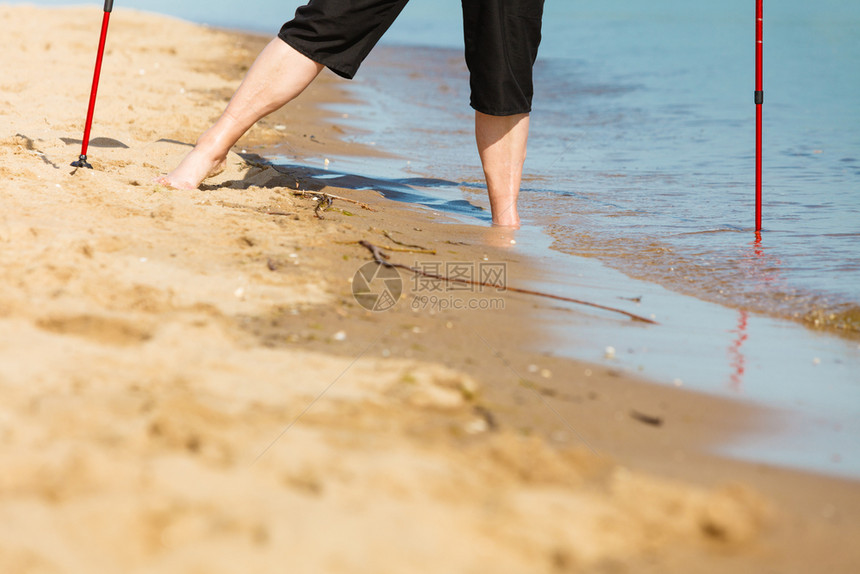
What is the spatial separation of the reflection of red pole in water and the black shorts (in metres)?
1.28

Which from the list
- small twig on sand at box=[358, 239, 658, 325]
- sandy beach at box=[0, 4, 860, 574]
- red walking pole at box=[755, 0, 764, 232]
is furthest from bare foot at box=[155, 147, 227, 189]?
red walking pole at box=[755, 0, 764, 232]

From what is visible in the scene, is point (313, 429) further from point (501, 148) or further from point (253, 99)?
point (501, 148)

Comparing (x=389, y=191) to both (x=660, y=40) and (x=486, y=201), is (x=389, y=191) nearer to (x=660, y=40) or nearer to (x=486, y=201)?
(x=486, y=201)

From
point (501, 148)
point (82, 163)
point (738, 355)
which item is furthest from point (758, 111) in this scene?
point (82, 163)

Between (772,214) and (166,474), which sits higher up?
(166,474)

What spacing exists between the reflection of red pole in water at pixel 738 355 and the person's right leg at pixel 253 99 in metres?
1.80

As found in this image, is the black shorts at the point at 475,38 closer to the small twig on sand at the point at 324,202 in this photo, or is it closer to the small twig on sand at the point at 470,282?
the small twig on sand at the point at 324,202

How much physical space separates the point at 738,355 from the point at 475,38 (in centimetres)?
170

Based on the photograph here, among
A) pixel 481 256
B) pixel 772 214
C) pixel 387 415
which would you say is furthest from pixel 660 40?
pixel 387 415

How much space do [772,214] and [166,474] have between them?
389 centimetres

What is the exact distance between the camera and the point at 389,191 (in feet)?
14.7

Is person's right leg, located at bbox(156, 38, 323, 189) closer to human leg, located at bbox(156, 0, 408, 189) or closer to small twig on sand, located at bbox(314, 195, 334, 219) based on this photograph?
human leg, located at bbox(156, 0, 408, 189)

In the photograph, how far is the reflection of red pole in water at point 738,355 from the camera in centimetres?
222

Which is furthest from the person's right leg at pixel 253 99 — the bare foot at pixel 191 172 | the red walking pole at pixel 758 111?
the red walking pole at pixel 758 111
